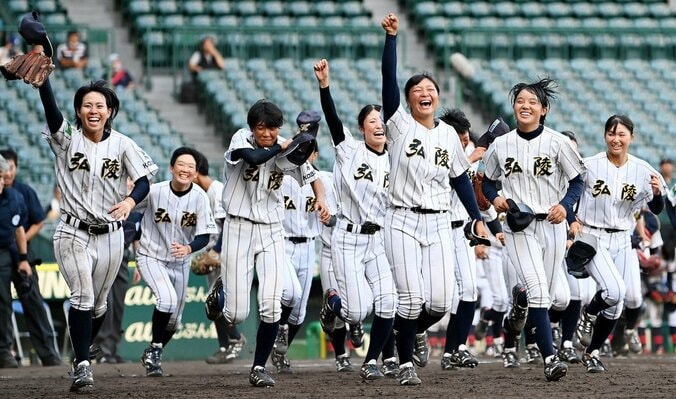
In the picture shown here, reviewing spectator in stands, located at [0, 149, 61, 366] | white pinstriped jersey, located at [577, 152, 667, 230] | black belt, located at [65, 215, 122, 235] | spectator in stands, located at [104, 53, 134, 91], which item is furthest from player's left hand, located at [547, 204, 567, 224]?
spectator in stands, located at [104, 53, 134, 91]

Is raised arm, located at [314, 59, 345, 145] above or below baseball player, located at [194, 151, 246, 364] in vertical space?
above

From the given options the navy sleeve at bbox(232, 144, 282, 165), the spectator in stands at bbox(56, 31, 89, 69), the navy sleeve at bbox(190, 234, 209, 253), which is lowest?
the navy sleeve at bbox(190, 234, 209, 253)

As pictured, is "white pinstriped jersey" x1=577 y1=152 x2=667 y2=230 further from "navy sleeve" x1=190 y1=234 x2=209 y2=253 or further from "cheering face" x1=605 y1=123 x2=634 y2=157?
"navy sleeve" x1=190 y1=234 x2=209 y2=253

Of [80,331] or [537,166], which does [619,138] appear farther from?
[80,331]

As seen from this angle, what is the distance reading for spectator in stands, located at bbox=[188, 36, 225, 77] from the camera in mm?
20594

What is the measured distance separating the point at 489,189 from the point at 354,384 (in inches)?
68.0

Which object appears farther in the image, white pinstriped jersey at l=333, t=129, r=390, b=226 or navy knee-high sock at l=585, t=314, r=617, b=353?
navy knee-high sock at l=585, t=314, r=617, b=353

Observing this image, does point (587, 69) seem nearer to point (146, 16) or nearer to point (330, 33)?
point (330, 33)

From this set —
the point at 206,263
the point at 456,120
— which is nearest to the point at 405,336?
the point at 456,120

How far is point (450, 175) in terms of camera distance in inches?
384

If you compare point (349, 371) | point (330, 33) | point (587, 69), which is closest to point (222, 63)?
point (330, 33)

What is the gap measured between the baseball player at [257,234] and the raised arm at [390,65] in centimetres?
81

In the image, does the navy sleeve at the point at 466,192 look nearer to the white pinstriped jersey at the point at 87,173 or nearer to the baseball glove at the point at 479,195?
the baseball glove at the point at 479,195

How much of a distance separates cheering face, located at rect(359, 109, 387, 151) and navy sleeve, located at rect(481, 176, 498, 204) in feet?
3.58
